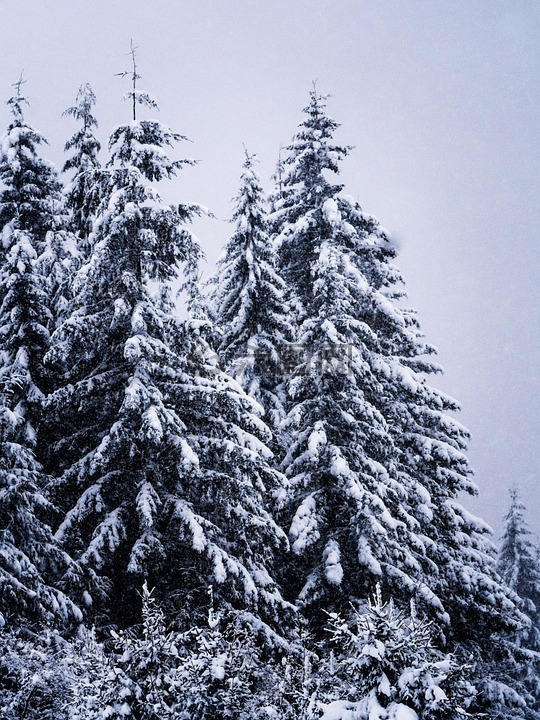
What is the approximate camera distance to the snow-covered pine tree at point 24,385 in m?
9.90

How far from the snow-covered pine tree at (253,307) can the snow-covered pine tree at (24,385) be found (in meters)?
5.52

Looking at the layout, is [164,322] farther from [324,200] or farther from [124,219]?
[324,200]

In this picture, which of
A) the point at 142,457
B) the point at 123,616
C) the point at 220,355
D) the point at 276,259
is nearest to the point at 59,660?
the point at 123,616

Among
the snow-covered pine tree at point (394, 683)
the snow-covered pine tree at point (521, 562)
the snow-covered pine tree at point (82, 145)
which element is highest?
the snow-covered pine tree at point (82, 145)

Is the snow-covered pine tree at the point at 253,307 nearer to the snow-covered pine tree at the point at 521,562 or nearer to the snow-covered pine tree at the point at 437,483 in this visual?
the snow-covered pine tree at the point at 437,483

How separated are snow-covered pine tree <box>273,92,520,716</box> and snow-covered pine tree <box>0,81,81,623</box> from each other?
236 inches

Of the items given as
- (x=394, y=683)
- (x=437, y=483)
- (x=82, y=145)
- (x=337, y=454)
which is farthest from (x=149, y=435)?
(x=82, y=145)

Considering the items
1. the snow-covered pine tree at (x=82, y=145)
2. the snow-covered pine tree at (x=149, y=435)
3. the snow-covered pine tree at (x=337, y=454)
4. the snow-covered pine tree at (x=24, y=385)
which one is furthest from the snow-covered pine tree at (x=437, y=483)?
the snow-covered pine tree at (x=82, y=145)

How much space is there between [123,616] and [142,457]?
3273mm

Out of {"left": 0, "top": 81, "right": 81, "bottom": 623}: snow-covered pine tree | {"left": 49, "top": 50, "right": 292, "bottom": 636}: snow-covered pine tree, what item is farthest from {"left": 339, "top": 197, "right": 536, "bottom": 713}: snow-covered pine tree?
{"left": 0, "top": 81, "right": 81, "bottom": 623}: snow-covered pine tree

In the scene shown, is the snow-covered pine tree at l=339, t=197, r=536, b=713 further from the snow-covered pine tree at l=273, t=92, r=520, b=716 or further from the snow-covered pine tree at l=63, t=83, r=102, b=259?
the snow-covered pine tree at l=63, t=83, r=102, b=259

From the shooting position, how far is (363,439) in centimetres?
1597

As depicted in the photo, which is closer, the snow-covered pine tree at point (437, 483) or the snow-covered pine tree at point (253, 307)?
the snow-covered pine tree at point (437, 483)

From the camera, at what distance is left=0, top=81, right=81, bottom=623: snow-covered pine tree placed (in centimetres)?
990
